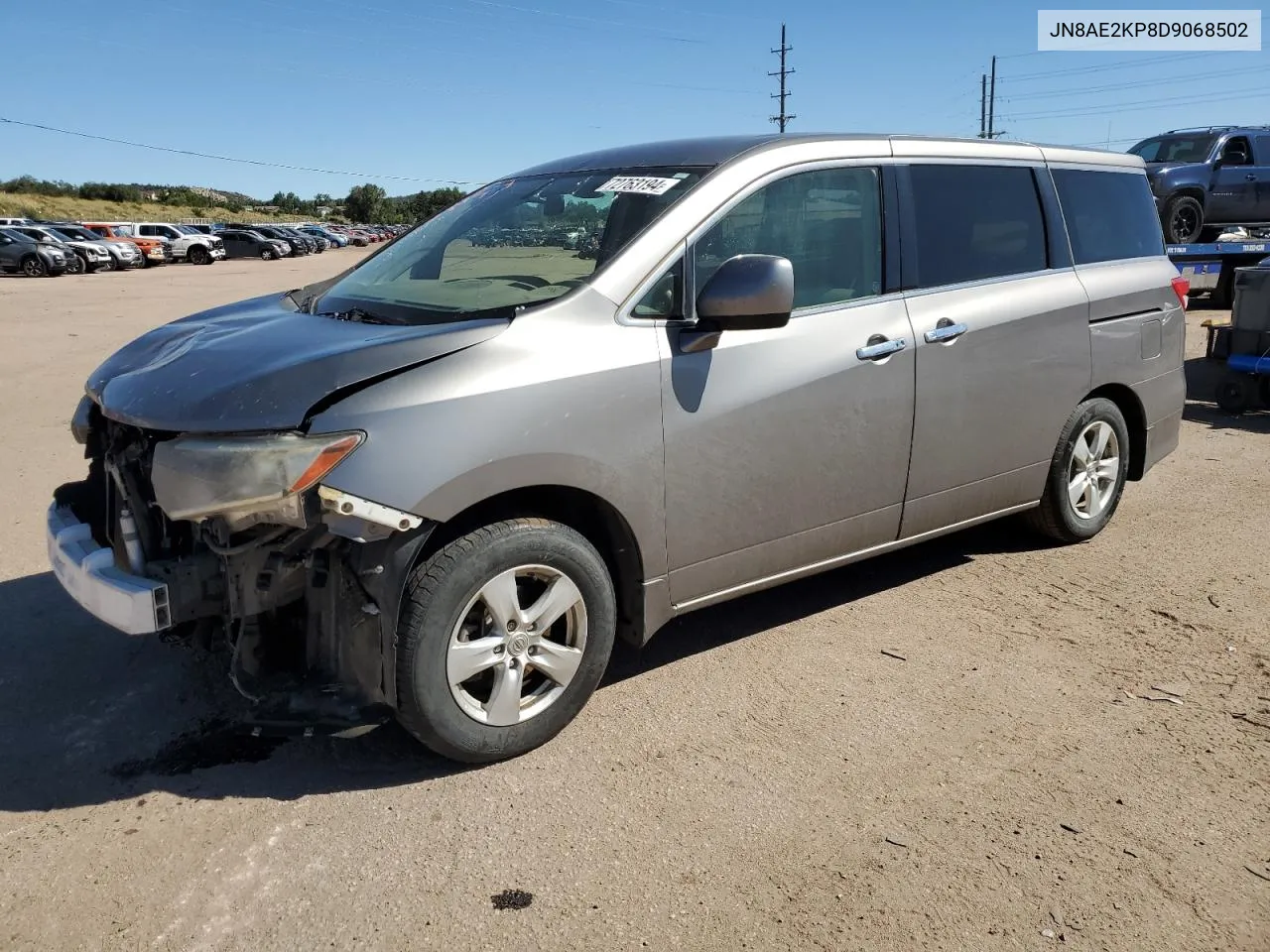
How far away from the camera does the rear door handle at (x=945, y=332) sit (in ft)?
13.8

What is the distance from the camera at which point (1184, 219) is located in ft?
53.4

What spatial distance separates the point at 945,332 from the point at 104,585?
127 inches

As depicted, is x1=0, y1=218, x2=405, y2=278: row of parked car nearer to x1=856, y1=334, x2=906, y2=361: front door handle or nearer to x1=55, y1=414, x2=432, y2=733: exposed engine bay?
x1=856, y1=334, x2=906, y2=361: front door handle

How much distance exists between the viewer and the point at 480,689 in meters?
3.38

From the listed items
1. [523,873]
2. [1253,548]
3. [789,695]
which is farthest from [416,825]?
[1253,548]

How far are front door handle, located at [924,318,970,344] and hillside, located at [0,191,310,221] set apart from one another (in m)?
75.5

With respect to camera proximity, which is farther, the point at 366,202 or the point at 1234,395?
the point at 366,202

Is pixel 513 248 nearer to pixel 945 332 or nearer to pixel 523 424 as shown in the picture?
pixel 523 424

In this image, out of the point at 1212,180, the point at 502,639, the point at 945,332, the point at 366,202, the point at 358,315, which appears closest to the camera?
the point at 502,639

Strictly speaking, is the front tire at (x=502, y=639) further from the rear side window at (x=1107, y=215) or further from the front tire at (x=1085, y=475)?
the rear side window at (x=1107, y=215)

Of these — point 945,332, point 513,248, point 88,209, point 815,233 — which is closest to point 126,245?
point 513,248

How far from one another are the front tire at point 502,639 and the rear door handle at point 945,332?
174 cm

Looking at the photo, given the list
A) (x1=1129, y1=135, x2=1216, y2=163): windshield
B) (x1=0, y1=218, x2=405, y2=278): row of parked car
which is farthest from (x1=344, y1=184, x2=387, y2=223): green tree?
(x1=1129, y1=135, x2=1216, y2=163): windshield

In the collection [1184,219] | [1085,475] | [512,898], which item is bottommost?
[512,898]
